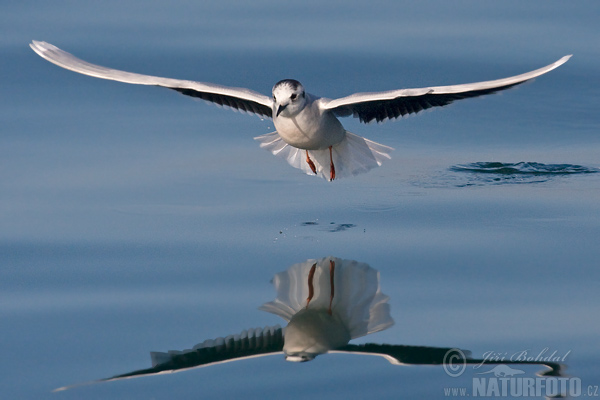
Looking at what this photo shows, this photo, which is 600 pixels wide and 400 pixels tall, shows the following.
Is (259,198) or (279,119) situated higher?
(279,119)

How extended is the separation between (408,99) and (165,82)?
1.99m

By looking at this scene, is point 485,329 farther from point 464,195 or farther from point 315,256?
point 464,195

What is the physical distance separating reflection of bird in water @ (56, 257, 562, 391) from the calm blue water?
0.09 meters

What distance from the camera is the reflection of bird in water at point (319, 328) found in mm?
5188

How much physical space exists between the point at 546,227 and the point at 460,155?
6.13 ft

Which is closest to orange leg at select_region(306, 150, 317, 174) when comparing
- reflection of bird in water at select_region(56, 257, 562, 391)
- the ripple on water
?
the ripple on water

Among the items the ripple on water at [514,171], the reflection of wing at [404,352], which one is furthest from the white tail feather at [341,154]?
the reflection of wing at [404,352]

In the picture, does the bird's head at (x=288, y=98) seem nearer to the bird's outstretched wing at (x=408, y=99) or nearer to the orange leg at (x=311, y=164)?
the bird's outstretched wing at (x=408, y=99)

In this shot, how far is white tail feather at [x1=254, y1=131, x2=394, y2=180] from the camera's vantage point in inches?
330

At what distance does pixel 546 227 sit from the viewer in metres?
7.05

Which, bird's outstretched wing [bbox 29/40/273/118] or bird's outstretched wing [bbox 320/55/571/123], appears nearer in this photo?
bird's outstretched wing [bbox 320/55/571/123]

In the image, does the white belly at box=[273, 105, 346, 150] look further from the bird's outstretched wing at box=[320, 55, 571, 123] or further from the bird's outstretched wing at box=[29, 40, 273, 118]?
the bird's outstretched wing at box=[29, 40, 273, 118]

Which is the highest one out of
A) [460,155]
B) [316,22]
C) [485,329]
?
[316,22]

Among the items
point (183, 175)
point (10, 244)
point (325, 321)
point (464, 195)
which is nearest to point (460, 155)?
point (464, 195)
